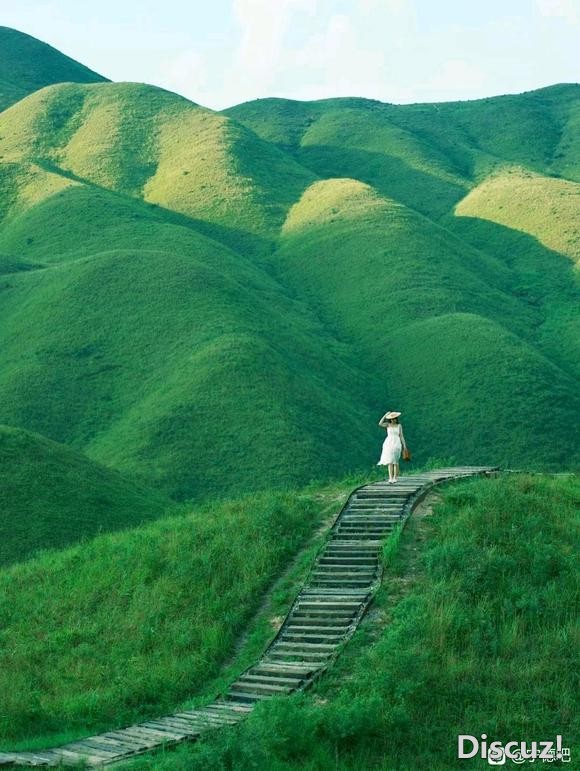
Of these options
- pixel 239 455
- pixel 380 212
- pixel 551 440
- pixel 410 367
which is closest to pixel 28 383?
pixel 239 455

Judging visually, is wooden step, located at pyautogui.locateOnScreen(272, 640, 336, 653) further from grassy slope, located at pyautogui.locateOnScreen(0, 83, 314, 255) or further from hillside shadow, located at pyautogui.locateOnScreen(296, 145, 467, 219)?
hillside shadow, located at pyautogui.locateOnScreen(296, 145, 467, 219)

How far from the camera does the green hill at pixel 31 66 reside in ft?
521

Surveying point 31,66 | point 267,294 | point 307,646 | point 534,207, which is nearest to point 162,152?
point 534,207

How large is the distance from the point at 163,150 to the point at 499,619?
314 feet

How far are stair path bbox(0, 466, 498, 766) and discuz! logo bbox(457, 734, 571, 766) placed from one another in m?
2.81

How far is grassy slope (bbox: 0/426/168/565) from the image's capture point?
3547cm

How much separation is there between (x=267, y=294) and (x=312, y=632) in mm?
58274

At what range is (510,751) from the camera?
58.1 feet

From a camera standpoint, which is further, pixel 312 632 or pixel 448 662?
pixel 312 632

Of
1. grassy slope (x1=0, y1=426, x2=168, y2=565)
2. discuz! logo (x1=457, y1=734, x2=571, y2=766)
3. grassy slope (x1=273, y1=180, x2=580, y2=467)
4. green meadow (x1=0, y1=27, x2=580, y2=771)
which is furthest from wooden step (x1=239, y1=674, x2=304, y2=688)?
grassy slope (x1=273, y1=180, x2=580, y2=467)

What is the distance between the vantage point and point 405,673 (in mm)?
19047

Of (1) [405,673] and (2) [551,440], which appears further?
(2) [551,440]

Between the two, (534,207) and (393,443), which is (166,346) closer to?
(393,443)

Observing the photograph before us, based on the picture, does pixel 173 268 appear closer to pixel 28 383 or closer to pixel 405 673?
pixel 28 383
